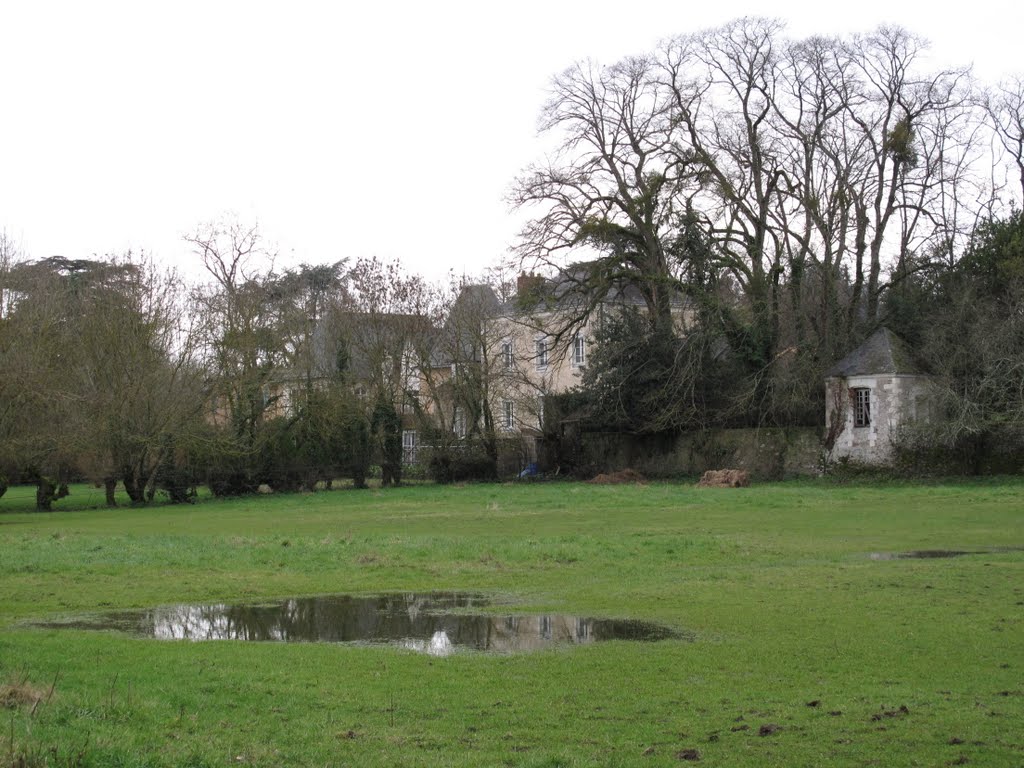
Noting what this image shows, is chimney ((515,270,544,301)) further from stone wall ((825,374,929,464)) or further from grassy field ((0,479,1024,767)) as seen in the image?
grassy field ((0,479,1024,767))

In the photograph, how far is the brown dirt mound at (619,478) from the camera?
5125 cm

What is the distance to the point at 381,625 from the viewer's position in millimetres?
14078

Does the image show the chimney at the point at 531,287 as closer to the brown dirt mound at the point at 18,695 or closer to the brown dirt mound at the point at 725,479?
the brown dirt mound at the point at 725,479

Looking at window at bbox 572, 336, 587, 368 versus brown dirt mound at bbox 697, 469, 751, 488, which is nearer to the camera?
brown dirt mound at bbox 697, 469, 751, 488

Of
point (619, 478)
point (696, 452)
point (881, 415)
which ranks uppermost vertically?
point (881, 415)

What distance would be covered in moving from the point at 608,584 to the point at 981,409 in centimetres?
3052

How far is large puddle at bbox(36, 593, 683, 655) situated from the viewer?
12820 millimetres

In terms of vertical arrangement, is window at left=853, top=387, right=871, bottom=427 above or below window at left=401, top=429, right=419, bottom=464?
above

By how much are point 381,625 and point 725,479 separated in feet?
108

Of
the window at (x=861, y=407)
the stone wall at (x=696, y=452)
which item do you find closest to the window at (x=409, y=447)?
the stone wall at (x=696, y=452)

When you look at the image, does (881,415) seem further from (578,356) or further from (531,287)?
(578,356)

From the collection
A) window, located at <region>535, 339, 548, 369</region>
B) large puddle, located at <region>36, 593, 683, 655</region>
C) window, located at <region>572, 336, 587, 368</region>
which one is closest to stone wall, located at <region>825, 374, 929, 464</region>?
window, located at <region>535, 339, 548, 369</region>

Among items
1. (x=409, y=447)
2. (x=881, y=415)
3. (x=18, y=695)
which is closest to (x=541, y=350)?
(x=409, y=447)

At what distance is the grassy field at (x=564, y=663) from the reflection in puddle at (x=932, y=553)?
414 mm
